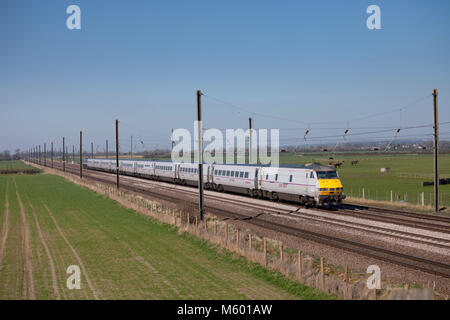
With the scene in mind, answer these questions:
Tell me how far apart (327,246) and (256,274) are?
17.5 ft

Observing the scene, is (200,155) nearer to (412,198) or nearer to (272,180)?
(272,180)

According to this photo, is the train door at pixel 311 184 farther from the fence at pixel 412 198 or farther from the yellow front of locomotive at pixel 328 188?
the fence at pixel 412 198

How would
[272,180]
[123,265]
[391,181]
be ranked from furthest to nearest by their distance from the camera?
[391,181], [272,180], [123,265]

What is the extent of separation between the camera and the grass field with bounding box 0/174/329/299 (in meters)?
12.6

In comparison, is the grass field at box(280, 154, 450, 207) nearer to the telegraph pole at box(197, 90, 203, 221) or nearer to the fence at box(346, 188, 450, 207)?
the fence at box(346, 188, 450, 207)

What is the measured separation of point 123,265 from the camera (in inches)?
636

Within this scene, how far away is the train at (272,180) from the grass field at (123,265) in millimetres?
11158

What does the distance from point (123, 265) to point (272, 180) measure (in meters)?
20.7

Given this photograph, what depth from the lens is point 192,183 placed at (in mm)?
52094

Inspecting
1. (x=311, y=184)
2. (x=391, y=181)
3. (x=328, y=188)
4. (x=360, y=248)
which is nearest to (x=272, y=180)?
(x=311, y=184)

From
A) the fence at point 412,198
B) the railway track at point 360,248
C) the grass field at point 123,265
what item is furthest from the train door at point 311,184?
the grass field at point 123,265

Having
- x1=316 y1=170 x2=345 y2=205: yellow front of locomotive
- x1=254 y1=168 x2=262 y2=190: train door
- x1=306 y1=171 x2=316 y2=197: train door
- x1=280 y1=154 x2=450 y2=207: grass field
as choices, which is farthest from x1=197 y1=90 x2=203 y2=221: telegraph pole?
x1=254 y1=168 x2=262 y2=190: train door
